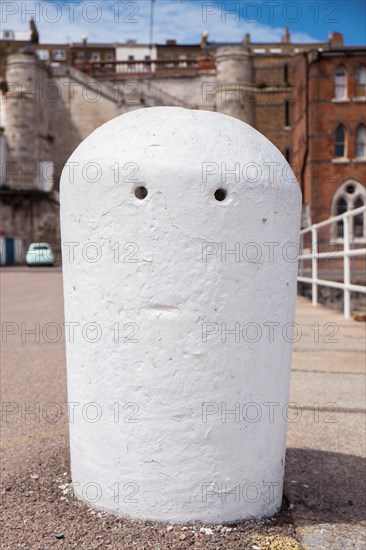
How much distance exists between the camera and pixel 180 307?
99.6 inches

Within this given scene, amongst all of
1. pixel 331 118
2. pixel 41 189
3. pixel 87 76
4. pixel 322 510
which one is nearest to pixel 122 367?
pixel 322 510

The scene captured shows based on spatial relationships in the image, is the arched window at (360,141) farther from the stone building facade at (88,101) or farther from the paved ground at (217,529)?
the paved ground at (217,529)

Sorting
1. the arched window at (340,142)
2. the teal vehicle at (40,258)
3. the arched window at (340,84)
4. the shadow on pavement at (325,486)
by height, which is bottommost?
the teal vehicle at (40,258)

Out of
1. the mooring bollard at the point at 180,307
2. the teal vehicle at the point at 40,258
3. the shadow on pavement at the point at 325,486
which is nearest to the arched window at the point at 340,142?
the teal vehicle at the point at 40,258

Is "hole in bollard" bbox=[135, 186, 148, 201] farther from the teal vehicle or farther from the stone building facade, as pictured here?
the stone building facade

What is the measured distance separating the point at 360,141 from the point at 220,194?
35.0m

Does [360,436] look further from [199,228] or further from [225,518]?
[199,228]

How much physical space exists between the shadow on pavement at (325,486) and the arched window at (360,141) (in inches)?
1323

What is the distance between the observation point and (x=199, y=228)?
2.50 m

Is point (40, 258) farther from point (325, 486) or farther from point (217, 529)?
point (217, 529)

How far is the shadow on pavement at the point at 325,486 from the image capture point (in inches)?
114

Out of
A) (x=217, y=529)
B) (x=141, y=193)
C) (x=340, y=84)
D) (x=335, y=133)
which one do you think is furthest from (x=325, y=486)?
(x=340, y=84)

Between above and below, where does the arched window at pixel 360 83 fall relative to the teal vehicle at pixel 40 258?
above

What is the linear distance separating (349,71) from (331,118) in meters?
2.43
